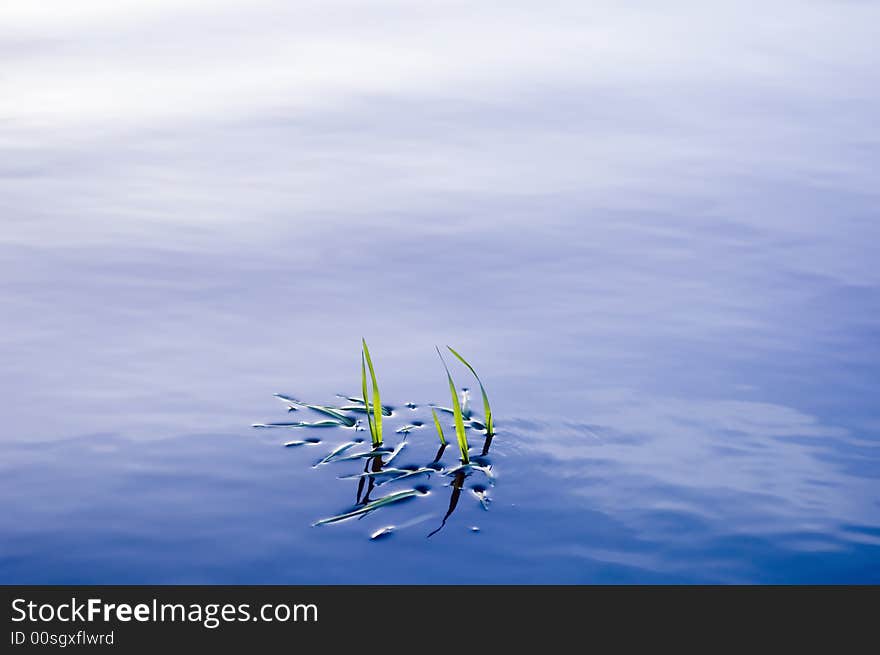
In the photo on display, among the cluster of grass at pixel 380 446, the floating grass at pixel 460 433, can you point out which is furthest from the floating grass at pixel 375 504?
the floating grass at pixel 460 433

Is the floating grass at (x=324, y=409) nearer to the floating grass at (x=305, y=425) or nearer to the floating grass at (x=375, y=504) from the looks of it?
the floating grass at (x=305, y=425)

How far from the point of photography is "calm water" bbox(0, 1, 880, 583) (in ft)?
14.9

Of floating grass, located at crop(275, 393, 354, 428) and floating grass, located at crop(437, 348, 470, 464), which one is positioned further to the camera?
floating grass, located at crop(275, 393, 354, 428)

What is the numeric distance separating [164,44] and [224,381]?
682 cm

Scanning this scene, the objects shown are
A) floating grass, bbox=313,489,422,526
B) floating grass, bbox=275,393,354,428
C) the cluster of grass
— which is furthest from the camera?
floating grass, bbox=275,393,354,428

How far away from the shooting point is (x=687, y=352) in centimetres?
610

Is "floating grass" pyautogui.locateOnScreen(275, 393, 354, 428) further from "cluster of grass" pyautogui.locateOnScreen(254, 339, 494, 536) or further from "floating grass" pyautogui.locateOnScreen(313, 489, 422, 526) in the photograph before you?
"floating grass" pyautogui.locateOnScreen(313, 489, 422, 526)

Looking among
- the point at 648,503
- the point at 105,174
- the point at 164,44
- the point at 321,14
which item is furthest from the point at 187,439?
the point at 321,14

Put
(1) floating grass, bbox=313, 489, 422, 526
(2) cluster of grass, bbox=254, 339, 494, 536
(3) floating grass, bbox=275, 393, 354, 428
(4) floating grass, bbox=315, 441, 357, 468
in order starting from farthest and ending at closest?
(3) floating grass, bbox=275, 393, 354, 428 → (4) floating grass, bbox=315, 441, 357, 468 → (2) cluster of grass, bbox=254, 339, 494, 536 → (1) floating grass, bbox=313, 489, 422, 526

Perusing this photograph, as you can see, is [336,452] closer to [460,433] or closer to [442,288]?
[460,433]

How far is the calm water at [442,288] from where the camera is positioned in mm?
4551

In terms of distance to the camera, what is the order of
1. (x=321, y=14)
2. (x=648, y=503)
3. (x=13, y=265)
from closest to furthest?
(x=648, y=503) → (x=13, y=265) → (x=321, y=14)


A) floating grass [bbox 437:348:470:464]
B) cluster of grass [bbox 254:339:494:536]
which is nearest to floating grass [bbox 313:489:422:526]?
cluster of grass [bbox 254:339:494:536]
